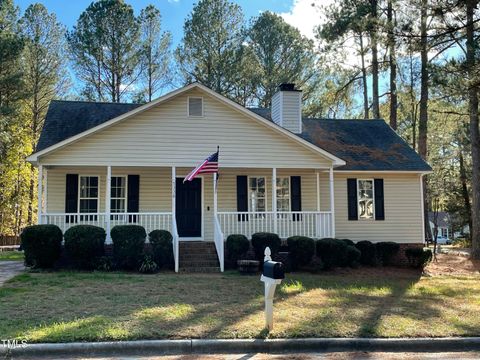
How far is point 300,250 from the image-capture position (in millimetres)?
14164

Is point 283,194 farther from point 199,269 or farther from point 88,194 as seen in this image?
point 88,194

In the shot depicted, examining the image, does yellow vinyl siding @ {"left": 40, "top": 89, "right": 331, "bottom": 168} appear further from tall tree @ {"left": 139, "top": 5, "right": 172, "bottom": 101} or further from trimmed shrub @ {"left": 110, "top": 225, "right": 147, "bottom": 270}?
tall tree @ {"left": 139, "top": 5, "right": 172, "bottom": 101}

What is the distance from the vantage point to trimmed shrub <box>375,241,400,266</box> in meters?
16.0

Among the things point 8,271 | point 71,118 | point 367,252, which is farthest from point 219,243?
point 71,118

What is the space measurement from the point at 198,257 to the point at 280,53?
20843 millimetres

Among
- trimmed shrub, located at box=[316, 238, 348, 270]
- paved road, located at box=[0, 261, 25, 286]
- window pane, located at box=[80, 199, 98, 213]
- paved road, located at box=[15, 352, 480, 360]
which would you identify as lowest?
paved road, located at box=[15, 352, 480, 360]

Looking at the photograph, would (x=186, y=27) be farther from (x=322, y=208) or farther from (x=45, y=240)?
(x=45, y=240)

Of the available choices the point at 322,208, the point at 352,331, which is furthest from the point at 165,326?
the point at 322,208

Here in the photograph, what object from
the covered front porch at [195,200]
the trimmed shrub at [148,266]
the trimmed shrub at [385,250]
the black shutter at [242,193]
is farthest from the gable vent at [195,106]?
the trimmed shrub at [385,250]

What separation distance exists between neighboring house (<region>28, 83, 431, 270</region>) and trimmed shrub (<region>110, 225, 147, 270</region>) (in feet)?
2.67

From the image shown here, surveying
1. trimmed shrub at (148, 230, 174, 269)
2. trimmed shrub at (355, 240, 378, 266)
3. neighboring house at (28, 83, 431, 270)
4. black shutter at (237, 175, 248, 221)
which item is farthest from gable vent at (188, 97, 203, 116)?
trimmed shrub at (355, 240, 378, 266)

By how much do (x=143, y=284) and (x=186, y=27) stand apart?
2312 centimetres

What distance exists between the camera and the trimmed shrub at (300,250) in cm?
1416

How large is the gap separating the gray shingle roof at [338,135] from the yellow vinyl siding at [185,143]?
1.83m
